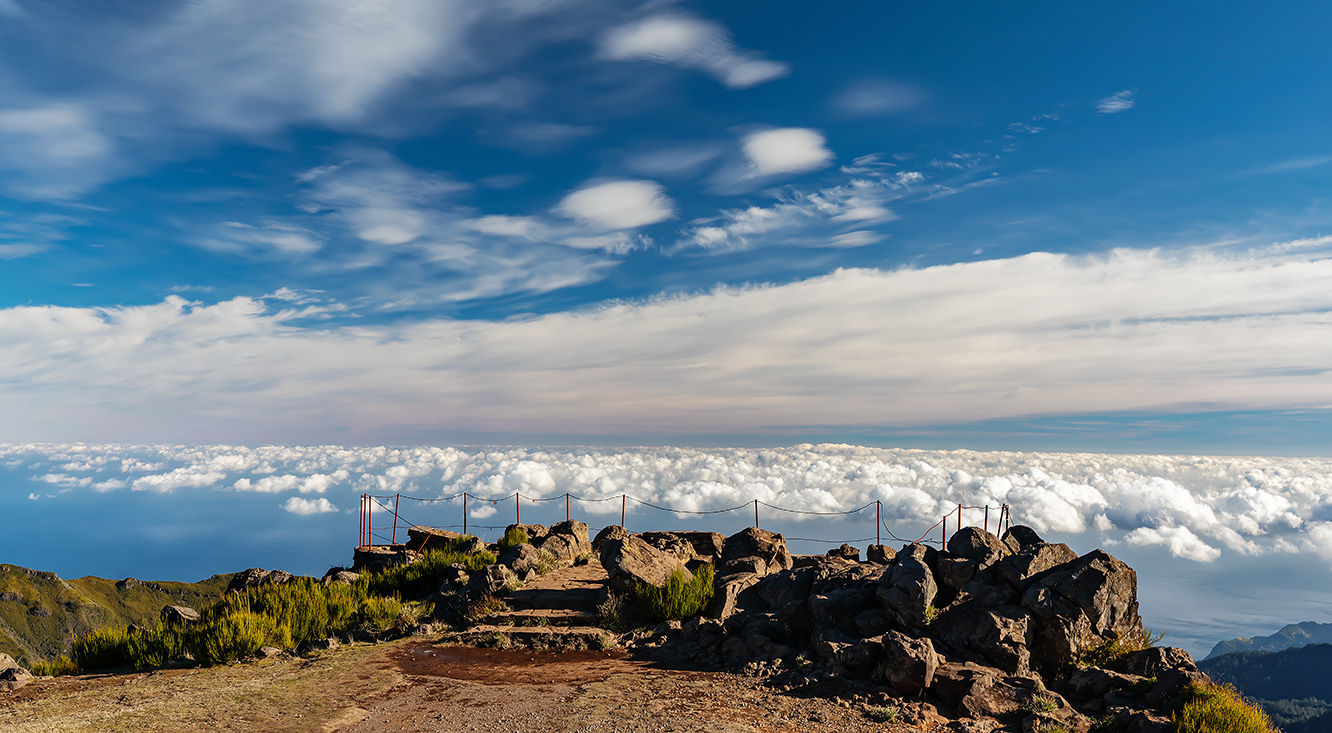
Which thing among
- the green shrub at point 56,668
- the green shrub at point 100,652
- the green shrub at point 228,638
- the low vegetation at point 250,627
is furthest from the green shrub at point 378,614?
the green shrub at point 56,668

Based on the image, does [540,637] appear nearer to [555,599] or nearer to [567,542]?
[555,599]

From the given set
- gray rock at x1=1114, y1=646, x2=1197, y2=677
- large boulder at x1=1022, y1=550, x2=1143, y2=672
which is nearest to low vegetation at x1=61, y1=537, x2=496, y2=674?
large boulder at x1=1022, y1=550, x2=1143, y2=672

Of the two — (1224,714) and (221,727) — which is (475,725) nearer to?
(221,727)

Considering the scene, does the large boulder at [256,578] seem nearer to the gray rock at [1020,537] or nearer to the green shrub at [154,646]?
the green shrub at [154,646]

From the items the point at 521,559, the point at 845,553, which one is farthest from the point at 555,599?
the point at 845,553

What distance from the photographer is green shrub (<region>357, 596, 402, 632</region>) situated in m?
15.9

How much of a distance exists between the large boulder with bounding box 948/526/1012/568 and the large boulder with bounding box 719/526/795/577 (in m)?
6.31

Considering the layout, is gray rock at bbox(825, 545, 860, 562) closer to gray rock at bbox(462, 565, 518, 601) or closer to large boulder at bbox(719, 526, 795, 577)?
large boulder at bbox(719, 526, 795, 577)

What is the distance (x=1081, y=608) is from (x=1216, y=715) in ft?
8.53

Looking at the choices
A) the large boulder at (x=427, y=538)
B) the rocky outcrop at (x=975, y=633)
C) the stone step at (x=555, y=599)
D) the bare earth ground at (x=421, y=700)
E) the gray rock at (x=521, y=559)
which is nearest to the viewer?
the bare earth ground at (x=421, y=700)

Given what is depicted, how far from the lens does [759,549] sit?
2227cm

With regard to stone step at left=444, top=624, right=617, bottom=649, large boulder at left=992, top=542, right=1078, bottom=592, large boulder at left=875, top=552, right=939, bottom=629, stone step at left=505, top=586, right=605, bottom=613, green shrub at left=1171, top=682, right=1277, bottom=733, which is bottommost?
stone step at left=444, top=624, right=617, bottom=649

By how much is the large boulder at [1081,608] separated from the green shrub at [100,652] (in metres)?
16.6

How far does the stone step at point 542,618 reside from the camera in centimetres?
1594
